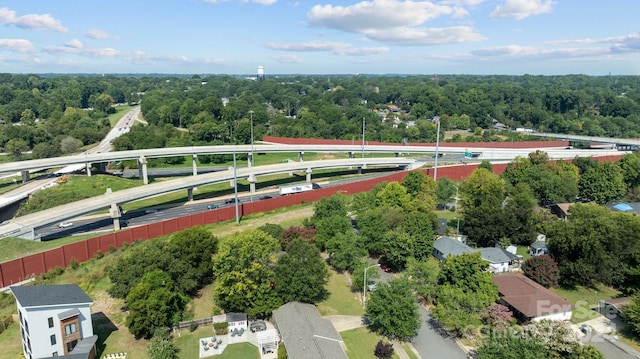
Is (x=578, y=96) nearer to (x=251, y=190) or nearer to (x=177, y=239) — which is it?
(x=251, y=190)

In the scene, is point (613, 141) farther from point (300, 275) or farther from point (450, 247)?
point (300, 275)

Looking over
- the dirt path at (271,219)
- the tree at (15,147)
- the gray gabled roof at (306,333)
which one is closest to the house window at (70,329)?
the gray gabled roof at (306,333)

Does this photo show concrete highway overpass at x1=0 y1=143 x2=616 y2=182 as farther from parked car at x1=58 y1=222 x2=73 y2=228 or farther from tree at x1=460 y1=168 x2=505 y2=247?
tree at x1=460 y1=168 x2=505 y2=247

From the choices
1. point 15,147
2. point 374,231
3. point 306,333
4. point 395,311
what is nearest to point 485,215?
point 374,231

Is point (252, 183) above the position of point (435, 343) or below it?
above

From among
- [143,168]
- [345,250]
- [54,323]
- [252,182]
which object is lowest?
[54,323]

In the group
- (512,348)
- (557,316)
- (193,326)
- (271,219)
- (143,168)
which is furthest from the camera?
(143,168)
